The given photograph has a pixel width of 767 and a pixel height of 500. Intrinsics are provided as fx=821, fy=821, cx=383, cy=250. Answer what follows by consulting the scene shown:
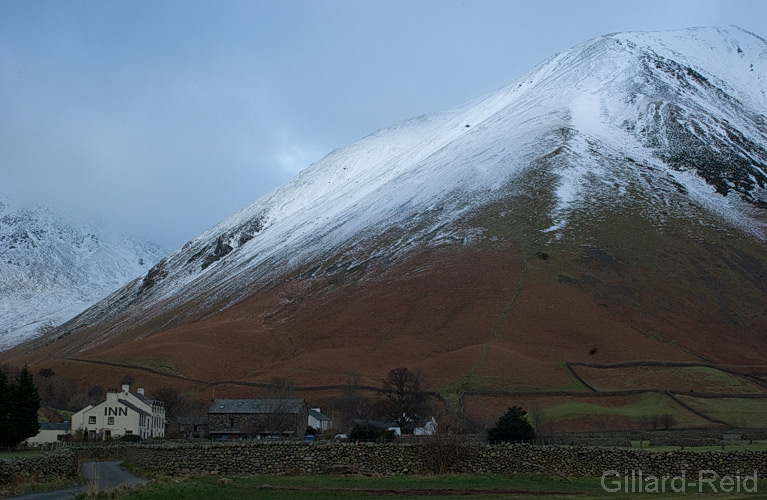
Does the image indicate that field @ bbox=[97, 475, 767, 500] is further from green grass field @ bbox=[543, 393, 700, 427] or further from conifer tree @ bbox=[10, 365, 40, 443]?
green grass field @ bbox=[543, 393, 700, 427]

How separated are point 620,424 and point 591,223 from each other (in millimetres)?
70429

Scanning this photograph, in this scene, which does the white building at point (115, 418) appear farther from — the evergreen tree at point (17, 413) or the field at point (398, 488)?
the field at point (398, 488)

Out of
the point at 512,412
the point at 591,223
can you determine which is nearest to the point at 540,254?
the point at 591,223

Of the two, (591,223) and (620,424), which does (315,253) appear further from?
(620,424)

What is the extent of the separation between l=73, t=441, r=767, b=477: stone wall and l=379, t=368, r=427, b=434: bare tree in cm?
3879

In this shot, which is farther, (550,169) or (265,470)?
(550,169)

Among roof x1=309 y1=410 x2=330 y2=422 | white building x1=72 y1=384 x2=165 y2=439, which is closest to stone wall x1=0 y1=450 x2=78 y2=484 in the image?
white building x1=72 y1=384 x2=165 y2=439

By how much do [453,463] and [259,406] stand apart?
45.3 meters

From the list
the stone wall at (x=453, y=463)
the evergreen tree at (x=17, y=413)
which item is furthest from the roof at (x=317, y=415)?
the stone wall at (x=453, y=463)

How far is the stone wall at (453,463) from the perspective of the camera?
2859cm

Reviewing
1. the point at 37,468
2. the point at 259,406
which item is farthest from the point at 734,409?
the point at 37,468

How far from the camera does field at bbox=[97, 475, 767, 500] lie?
2431 cm

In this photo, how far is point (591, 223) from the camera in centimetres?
13462

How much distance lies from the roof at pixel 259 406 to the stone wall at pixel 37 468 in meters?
35.8
